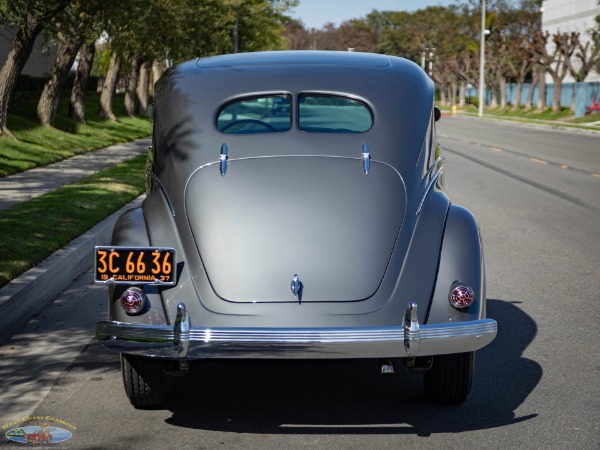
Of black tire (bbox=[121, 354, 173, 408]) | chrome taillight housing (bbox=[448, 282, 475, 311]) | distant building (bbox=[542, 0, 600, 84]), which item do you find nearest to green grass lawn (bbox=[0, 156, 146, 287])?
black tire (bbox=[121, 354, 173, 408])

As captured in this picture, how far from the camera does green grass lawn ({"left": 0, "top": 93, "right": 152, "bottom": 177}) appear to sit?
22.1m

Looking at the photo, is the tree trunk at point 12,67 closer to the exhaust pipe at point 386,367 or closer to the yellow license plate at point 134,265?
the yellow license plate at point 134,265

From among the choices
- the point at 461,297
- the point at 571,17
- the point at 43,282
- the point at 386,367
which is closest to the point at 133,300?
the point at 386,367

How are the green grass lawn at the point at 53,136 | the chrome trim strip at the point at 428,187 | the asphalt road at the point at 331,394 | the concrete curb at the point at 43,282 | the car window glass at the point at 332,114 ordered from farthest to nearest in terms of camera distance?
the green grass lawn at the point at 53,136, the concrete curb at the point at 43,282, the car window glass at the point at 332,114, the chrome trim strip at the point at 428,187, the asphalt road at the point at 331,394

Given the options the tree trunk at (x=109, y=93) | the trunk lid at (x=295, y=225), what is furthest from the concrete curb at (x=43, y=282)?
the tree trunk at (x=109, y=93)

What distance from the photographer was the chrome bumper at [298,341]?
5.09 m

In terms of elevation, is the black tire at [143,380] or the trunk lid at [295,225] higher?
the trunk lid at [295,225]

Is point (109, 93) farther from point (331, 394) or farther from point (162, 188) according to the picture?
point (331, 394)

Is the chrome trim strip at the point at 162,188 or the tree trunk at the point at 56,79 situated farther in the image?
the tree trunk at the point at 56,79

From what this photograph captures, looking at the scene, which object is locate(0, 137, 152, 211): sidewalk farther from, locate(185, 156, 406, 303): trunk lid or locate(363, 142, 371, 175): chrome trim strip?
locate(363, 142, 371, 175): chrome trim strip

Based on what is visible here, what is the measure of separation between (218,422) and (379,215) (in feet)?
4.42

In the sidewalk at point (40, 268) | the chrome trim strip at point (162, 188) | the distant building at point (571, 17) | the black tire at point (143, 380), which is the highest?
the distant building at point (571, 17)

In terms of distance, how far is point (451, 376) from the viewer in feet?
18.8

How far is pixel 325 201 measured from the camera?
577 cm
